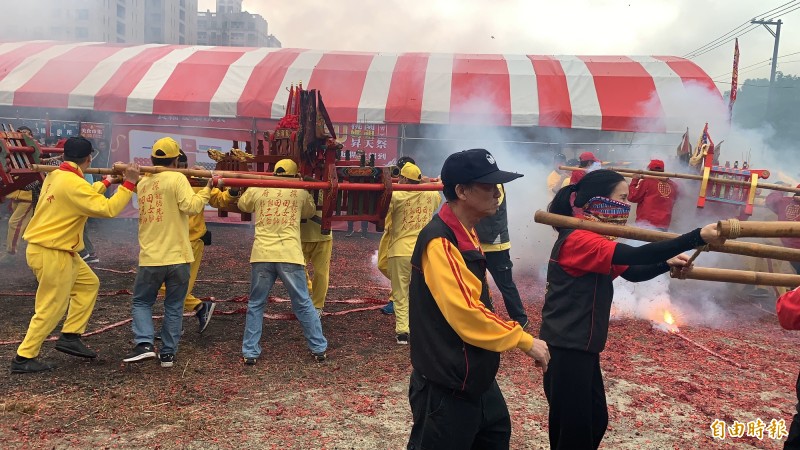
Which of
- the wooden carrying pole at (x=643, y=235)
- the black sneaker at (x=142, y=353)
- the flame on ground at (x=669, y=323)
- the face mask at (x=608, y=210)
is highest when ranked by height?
the face mask at (x=608, y=210)

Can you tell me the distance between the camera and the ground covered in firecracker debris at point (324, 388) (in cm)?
417

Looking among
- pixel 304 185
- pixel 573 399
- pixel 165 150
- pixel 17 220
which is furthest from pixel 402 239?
pixel 17 220

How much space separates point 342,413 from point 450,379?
2.27 metres

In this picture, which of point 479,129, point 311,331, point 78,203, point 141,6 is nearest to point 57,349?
point 78,203

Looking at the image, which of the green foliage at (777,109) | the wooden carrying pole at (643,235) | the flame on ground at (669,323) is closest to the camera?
the wooden carrying pole at (643,235)

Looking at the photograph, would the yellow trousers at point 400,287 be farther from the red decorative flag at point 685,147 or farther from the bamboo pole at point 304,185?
the red decorative flag at point 685,147

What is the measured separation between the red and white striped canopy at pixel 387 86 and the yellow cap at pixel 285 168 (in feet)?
24.9

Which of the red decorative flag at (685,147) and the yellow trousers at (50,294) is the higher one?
the red decorative flag at (685,147)

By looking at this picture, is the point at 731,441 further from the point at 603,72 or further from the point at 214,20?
the point at 214,20

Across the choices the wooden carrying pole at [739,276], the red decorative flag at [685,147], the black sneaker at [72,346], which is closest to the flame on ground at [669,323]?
the red decorative flag at [685,147]

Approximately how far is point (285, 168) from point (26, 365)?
2.78m

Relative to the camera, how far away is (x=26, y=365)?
506 centimetres

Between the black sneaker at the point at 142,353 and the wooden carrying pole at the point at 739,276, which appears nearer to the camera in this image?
the wooden carrying pole at the point at 739,276

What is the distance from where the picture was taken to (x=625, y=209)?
3236mm
